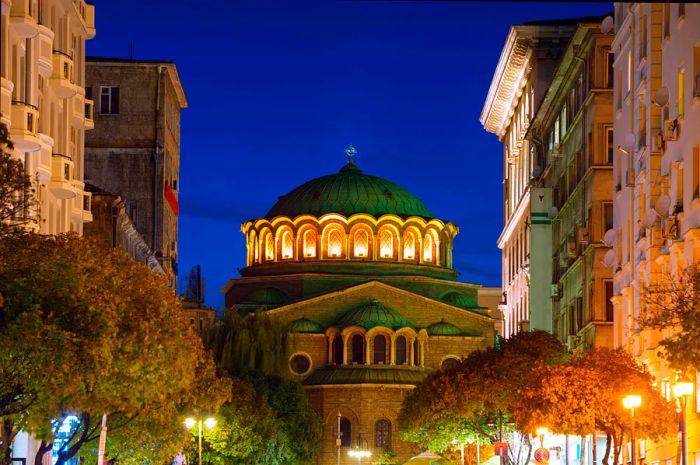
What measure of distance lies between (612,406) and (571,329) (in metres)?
22.4

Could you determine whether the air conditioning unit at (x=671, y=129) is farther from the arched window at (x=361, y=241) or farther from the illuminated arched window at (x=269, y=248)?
the illuminated arched window at (x=269, y=248)

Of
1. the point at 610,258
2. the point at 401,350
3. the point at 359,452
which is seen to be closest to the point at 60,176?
the point at 610,258

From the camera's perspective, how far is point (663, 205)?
1684 inches

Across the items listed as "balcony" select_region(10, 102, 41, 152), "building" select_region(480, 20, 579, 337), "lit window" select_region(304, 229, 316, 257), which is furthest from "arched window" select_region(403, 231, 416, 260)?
"balcony" select_region(10, 102, 41, 152)

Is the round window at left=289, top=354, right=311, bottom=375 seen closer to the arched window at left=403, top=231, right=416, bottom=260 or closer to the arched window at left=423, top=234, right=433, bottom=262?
the arched window at left=403, top=231, right=416, bottom=260

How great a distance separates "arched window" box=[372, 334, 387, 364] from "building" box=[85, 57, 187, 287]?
32875 mm

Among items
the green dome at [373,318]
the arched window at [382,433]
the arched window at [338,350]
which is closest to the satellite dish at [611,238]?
the arched window at [382,433]

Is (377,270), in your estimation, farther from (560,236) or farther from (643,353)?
(643,353)

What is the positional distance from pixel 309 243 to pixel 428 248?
9740 millimetres

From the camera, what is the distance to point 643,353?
49438 mm

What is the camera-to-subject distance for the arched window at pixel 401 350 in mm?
138500

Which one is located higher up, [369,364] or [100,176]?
[100,176]

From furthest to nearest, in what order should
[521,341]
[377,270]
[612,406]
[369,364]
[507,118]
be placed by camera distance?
[377,270] < [369,364] < [507,118] < [521,341] < [612,406]

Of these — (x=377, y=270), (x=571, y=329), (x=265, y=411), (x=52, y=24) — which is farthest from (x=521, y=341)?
(x=377, y=270)
